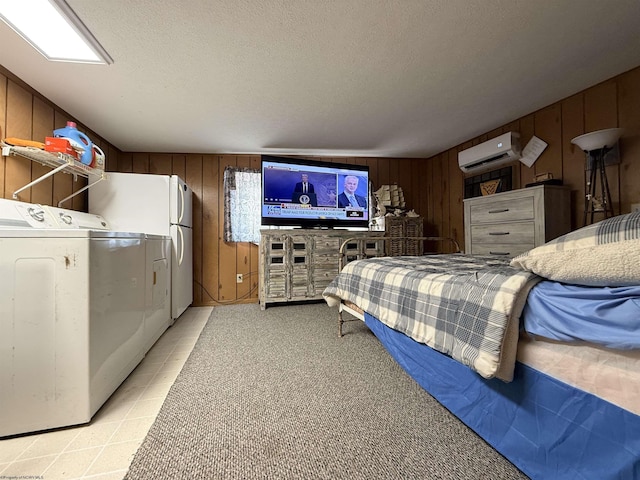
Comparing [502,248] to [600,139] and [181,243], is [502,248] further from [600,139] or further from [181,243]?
[181,243]

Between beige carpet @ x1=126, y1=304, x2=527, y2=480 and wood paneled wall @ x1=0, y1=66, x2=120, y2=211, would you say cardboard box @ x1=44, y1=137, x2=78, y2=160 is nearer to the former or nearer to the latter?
wood paneled wall @ x1=0, y1=66, x2=120, y2=211

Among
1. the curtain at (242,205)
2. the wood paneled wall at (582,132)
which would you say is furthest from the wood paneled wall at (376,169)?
the curtain at (242,205)

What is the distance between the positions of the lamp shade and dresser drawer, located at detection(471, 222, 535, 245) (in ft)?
2.01

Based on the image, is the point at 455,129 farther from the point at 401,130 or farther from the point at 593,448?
the point at 593,448

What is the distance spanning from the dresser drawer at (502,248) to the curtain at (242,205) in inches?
97.7

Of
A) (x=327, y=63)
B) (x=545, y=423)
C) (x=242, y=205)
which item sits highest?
(x=327, y=63)

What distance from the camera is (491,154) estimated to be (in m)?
2.56

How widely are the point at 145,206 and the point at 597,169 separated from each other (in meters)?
3.75

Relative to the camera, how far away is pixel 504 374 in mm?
776

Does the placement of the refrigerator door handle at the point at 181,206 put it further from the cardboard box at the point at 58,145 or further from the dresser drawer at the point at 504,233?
the dresser drawer at the point at 504,233

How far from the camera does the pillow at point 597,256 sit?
555 mm

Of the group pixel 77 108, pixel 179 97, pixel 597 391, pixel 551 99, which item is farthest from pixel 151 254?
pixel 551 99

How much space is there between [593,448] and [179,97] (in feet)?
9.15

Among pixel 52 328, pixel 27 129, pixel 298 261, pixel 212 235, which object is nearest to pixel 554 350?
pixel 52 328
